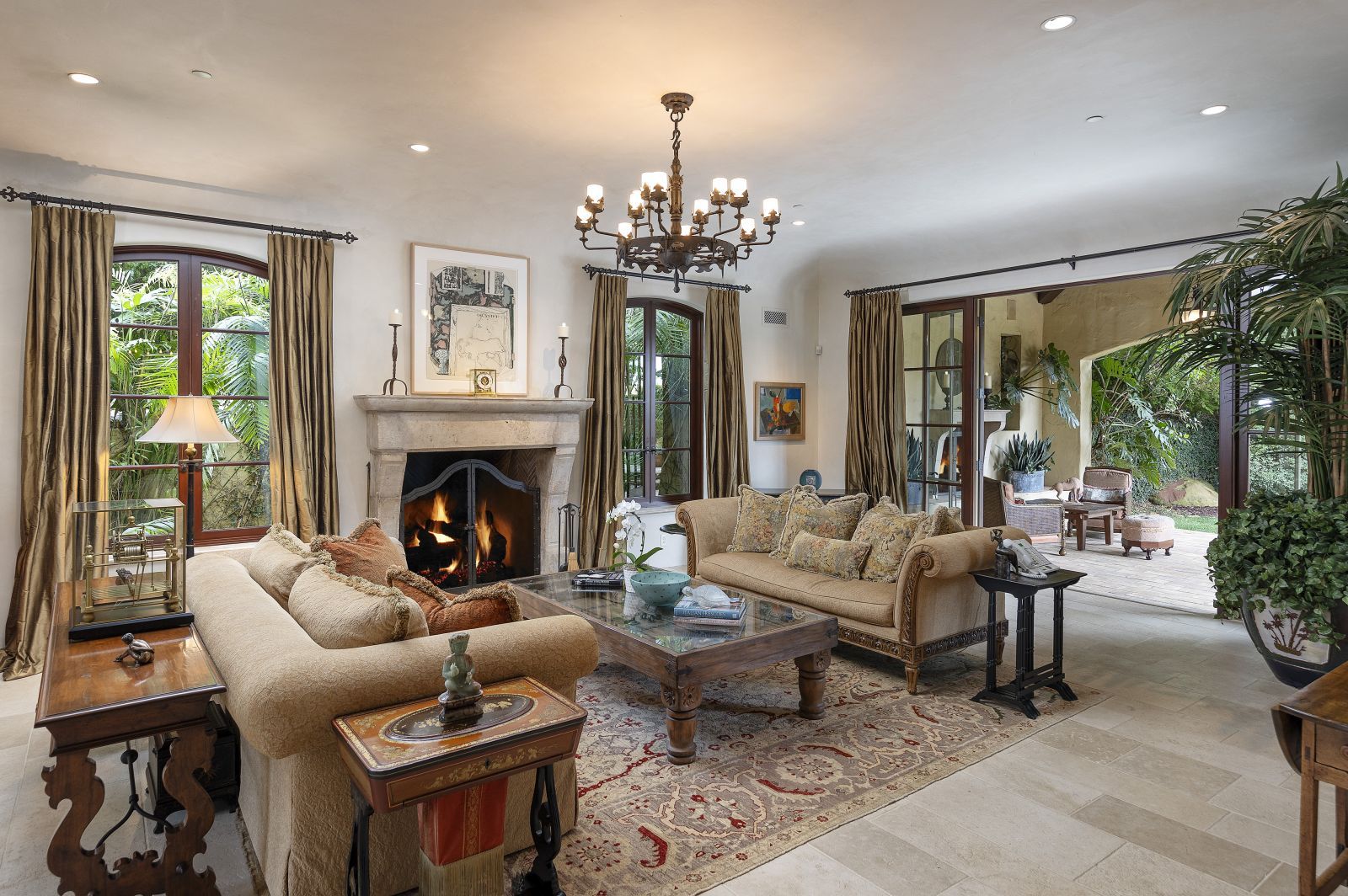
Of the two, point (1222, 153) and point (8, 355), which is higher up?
point (1222, 153)

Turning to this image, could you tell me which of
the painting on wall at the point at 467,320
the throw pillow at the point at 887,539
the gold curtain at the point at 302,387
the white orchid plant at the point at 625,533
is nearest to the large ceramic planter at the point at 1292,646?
the throw pillow at the point at 887,539

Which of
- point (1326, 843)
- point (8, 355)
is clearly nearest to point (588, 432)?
point (8, 355)

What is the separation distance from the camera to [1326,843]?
8.17 ft

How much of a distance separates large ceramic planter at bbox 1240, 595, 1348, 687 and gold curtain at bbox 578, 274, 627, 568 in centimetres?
424

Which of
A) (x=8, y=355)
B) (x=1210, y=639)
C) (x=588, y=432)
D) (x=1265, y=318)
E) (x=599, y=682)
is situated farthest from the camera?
(x=588, y=432)

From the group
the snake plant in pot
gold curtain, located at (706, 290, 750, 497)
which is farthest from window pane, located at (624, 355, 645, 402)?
the snake plant in pot

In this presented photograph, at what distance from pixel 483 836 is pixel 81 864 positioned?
1033 millimetres

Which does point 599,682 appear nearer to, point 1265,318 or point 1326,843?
point 1326,843

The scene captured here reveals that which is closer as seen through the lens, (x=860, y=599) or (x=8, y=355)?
(x=860, y=599)

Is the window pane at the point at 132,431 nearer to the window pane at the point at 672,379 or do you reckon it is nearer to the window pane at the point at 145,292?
the window pane at the point at 145,292

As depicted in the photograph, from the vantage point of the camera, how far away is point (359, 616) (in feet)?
7.16

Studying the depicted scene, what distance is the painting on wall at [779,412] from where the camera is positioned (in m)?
7.60

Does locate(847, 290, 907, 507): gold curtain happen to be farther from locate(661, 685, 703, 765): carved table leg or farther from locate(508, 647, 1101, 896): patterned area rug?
locate(661, 685, 703, 765): carved table leg

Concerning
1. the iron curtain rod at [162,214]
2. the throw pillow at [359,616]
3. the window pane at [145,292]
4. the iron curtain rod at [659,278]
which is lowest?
the throw pillow at [359,616]
